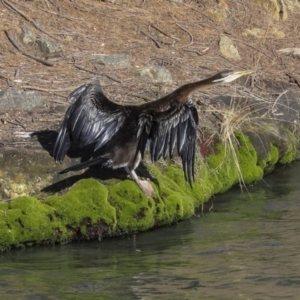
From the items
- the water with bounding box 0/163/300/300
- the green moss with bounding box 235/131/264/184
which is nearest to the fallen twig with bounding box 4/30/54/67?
the green moss with bounding box 235/131/264/184

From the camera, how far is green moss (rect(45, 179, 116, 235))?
27.0ft

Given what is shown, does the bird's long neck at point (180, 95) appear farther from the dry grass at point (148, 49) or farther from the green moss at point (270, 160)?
the green moss at point (270, 160)

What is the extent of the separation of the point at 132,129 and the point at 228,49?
6607 millimetres

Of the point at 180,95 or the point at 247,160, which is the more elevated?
the point at 180,95

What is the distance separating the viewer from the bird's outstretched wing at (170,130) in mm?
8391

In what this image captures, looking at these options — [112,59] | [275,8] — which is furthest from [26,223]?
[275,8]

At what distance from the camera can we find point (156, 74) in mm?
12508

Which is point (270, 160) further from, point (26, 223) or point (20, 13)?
point (20, 13)

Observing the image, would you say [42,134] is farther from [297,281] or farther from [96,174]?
[297,281]

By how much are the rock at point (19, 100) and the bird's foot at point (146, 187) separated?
94.2 inches

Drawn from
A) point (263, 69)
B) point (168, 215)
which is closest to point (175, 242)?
point (168, 215)

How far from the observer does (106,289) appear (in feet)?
22.6

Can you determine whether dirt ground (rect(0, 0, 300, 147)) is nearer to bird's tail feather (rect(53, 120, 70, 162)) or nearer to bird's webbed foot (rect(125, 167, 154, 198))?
bird's tail feather (rect(53, 120, 70, 162))

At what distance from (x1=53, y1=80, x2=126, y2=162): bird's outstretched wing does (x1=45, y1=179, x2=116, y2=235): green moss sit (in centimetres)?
46
